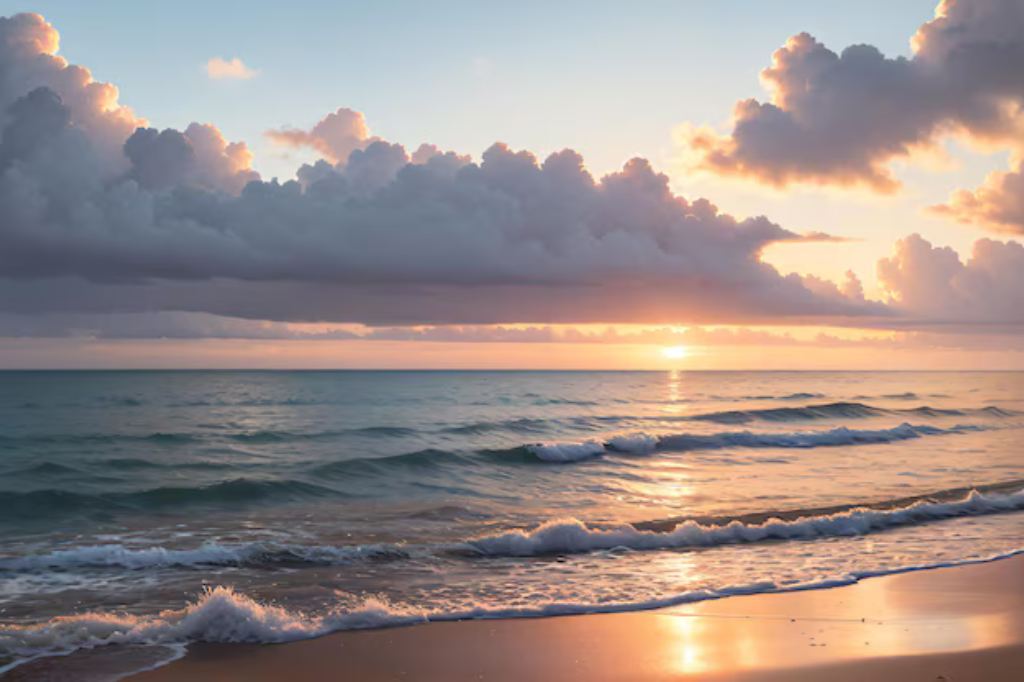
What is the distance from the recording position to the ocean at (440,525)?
10586 mm

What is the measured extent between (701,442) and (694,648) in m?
30.6

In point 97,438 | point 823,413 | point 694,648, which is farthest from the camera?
point 823,413

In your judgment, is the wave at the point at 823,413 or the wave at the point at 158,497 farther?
the wave at the point at 823,413

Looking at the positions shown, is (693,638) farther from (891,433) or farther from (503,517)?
(891,433)

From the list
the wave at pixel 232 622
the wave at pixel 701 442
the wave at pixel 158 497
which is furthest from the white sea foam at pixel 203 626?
the wave at pixel 701 442

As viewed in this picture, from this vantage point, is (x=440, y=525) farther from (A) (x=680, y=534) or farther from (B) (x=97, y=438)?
(B) (x=97, y=438)

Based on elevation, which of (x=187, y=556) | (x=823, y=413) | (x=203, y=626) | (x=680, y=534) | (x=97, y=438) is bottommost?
(x=97, y=438)

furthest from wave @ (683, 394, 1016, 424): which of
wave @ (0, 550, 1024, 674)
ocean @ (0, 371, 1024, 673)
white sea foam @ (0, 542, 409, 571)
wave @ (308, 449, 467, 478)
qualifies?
wave @ (0, 550, 1024, 674)

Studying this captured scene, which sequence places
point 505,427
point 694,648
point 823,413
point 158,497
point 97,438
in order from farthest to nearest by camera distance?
point 823,413 < point 505,427 < point 97,438 < point 158,497 < point 694,648

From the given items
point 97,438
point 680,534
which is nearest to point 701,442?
point 680,534

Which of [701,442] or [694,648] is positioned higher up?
[694,648]

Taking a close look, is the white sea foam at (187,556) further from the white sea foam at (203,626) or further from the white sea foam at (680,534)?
the white sea foam at (203,626)

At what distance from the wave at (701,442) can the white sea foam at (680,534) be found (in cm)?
1617

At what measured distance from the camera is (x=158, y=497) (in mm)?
21734
